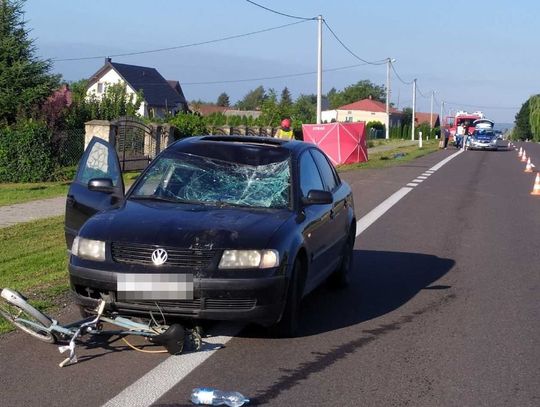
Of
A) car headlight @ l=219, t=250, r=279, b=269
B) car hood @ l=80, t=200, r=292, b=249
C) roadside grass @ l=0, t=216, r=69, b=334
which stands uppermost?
car hood @ l=80, t=200, r=292, b=249

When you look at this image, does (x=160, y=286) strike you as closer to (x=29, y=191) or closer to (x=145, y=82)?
(x=29, y=191)

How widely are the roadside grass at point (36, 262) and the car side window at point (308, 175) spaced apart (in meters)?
2.49

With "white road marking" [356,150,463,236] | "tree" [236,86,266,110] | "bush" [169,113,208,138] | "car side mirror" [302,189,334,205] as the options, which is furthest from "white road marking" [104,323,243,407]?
"tree" [236,86,266,110]

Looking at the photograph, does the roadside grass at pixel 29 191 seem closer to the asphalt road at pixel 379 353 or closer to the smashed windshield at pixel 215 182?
the asphalt road at pixel 379 353

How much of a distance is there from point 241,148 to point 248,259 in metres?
1.79

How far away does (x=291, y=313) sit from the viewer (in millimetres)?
6180

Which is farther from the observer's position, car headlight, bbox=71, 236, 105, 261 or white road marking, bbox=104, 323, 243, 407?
car headlight, bbox=71, 236, 105, 261

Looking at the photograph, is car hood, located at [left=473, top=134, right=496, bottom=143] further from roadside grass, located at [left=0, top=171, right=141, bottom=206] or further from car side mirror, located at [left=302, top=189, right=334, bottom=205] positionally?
car side mirror, located at [left=302, top=189, right=334, bottom=205]

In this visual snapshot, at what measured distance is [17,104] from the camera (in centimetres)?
2480

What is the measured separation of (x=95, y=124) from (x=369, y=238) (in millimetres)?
11327

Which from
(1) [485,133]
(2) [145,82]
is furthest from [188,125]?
(2) [145,82]

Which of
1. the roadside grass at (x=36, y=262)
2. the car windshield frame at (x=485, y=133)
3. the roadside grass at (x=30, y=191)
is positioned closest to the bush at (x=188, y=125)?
the roadside grass at (x=30, y=191)

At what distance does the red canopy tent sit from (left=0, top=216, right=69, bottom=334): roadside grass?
50.9 feet

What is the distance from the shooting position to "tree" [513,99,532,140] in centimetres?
12812
